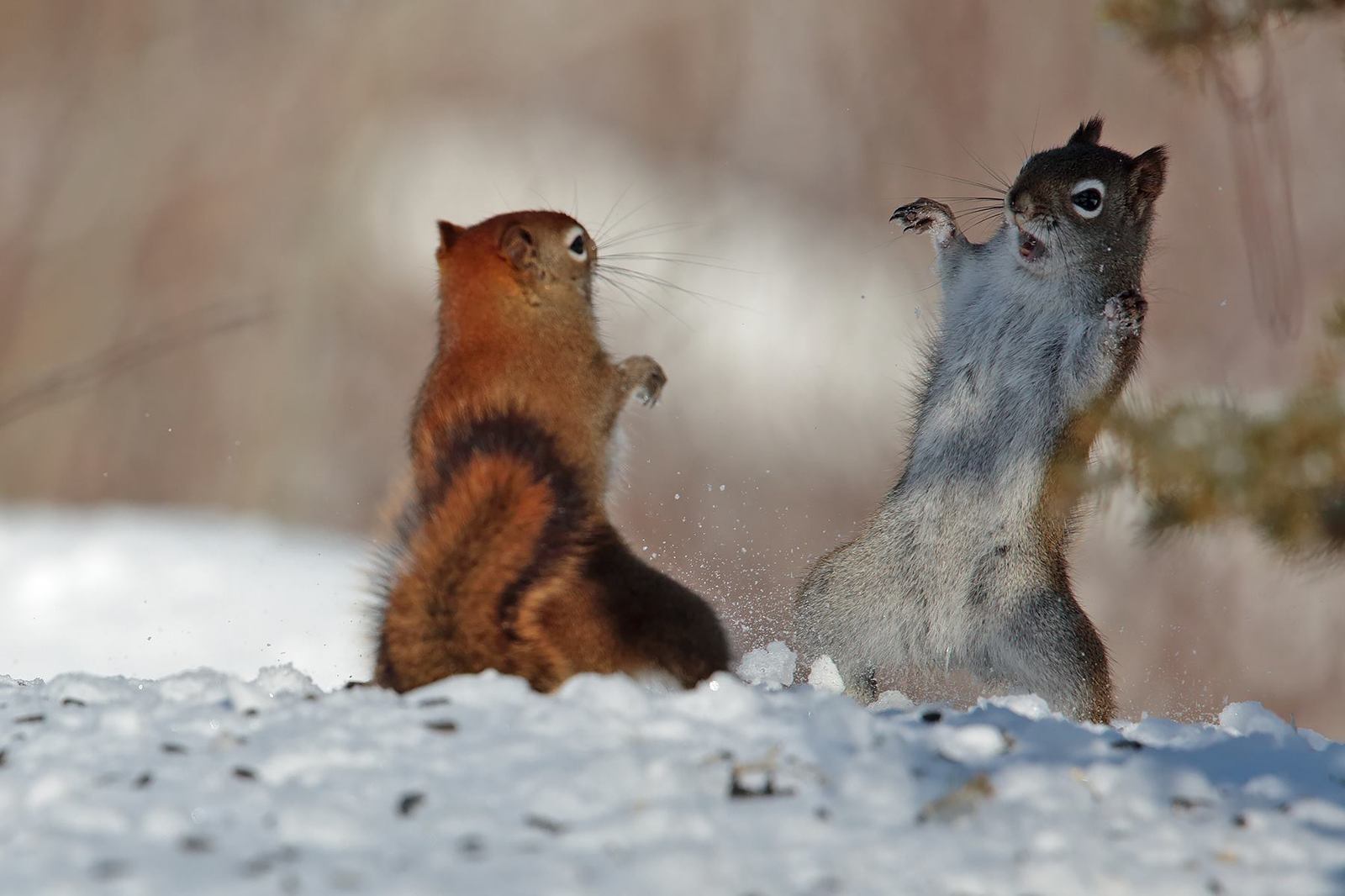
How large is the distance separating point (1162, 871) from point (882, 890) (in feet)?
1.23

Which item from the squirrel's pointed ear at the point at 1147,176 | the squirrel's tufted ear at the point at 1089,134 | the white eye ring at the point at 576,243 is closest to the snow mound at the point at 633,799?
the white eye ring at the point at 576,243

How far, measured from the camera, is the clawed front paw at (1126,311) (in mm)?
3008

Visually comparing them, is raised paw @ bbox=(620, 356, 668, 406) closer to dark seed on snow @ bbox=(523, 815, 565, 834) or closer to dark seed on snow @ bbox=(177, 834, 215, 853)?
dark seed on snow @ bbox=(523, 815, 565, 834)

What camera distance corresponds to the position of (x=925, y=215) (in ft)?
11.1

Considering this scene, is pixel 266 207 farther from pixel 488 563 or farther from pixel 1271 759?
pixel 1271 759

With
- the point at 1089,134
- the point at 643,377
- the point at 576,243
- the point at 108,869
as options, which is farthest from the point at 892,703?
the point at 108,869

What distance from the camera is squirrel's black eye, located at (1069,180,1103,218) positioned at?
3105 millimetres

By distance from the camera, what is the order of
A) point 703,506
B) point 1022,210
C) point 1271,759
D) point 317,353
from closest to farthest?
point 1271,759
point 1022,210
point 703,506
point 317,353

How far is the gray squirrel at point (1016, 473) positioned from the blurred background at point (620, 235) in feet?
6.93

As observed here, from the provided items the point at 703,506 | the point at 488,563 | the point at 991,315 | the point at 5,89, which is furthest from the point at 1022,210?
the point at 5,89

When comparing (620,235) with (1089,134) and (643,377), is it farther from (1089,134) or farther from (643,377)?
(643,377)

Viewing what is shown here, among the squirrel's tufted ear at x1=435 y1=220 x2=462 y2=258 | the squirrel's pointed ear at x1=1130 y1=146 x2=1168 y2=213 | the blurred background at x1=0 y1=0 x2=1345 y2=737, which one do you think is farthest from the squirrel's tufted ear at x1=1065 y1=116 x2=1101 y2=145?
the blurred background at x1=0 y1=0 x2=1345 y2=737

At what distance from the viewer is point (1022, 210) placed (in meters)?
3.09

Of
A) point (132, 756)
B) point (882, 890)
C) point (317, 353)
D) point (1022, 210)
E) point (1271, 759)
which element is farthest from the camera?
point (317, 353)
